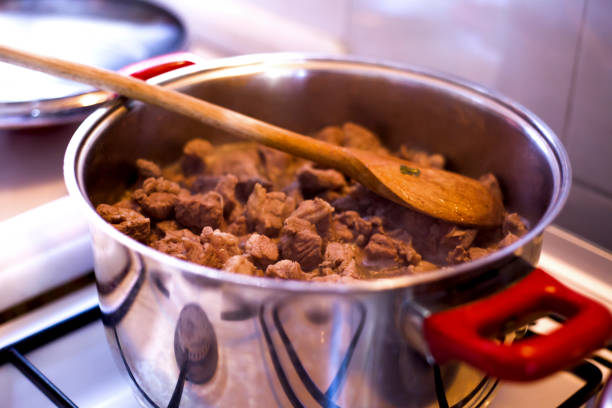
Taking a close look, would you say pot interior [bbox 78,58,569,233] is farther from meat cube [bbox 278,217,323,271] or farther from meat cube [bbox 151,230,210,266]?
meat cube [bbox 278,217,323,271]

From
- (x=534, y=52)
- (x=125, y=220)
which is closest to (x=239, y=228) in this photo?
(x=125, y=220)

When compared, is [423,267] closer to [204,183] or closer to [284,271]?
[284,271]

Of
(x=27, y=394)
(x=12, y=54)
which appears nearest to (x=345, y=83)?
(x=12, y=54)

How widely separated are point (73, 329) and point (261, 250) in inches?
11.3

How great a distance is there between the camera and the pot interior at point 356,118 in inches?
33.5

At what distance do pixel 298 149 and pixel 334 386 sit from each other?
0.35 m

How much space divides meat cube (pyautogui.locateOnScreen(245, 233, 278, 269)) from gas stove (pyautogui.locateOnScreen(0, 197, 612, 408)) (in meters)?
0.19

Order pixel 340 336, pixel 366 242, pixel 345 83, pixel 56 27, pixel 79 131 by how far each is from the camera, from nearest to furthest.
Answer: pixel 340 336 < pixel 79 131 < pixel 366 242 < pixel 345 83 < pixel 56 27

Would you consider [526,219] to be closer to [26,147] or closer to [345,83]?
[345,83]

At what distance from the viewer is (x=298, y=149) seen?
0.84 metres

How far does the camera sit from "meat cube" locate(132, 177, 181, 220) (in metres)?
0.85

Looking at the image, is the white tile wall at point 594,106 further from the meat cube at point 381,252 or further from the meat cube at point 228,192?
the meat cube at point 228,192

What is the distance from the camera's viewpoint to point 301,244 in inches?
29.9

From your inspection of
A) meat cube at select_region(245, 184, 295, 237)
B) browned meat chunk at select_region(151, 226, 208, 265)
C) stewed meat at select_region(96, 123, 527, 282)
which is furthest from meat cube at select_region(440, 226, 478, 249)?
browned meat chunk at select_region(151, 226, 208, 265)
